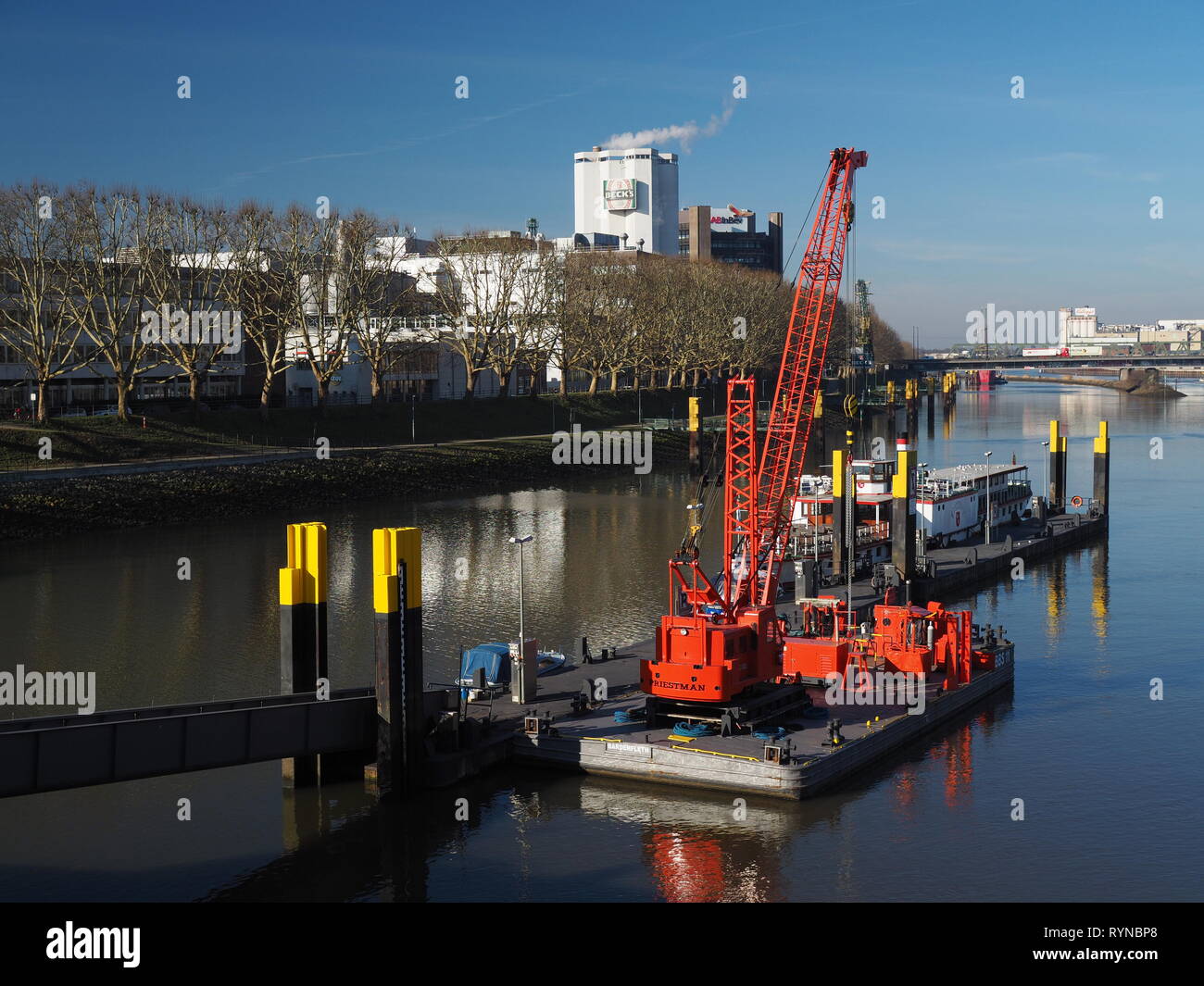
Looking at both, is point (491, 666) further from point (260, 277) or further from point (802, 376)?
point (260, 277)

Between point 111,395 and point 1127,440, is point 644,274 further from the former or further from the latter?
point 111,395

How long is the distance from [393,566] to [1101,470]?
50.9 metres

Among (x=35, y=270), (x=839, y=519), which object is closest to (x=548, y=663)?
(x=839, y=519)

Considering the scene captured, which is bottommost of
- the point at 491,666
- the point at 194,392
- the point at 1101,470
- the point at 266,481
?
the point at 491,666

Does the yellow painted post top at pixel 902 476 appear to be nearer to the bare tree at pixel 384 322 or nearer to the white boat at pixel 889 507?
the white boat at pixel 889 507

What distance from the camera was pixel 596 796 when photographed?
2773cm

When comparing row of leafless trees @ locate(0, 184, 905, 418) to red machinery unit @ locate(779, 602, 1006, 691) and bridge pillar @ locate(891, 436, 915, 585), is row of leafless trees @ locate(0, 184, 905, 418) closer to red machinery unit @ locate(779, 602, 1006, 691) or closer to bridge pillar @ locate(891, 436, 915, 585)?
bridge pillar @ locate(891, 436, 915, 585)

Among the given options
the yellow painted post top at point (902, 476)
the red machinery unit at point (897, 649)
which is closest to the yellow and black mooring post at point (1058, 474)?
the yellow painted post top at point (902, 476)

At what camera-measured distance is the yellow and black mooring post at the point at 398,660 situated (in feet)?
86.3

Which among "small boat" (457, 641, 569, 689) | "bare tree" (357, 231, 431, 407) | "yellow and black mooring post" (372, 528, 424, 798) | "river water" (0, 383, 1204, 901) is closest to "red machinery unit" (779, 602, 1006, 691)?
"river water" (0, 383, 1204, 901)

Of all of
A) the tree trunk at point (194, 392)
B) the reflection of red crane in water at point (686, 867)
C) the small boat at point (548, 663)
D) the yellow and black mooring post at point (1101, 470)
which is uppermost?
the tree trunk at point (194, 392)

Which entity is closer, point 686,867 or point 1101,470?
point 686,867

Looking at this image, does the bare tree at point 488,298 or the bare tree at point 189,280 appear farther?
the bare tree at point 488,298
